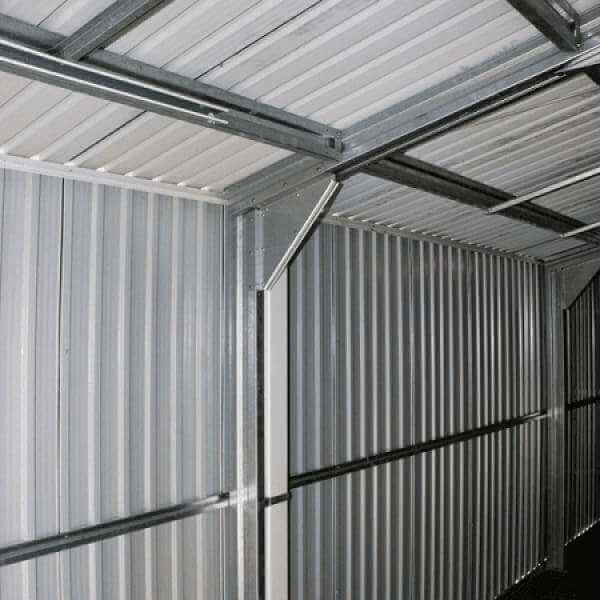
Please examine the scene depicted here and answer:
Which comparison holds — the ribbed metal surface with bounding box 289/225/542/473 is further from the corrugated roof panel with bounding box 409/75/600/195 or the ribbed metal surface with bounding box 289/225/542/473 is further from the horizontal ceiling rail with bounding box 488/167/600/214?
the corrugated roof panel with bounding box 409/75/600/195

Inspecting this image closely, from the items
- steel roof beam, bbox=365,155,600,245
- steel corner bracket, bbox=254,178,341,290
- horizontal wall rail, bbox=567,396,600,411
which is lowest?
horizontal wall rail, bbox=567,396,600,411

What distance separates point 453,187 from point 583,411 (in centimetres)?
743

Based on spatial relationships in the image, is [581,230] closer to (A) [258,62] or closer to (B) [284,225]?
(B) [284,225]

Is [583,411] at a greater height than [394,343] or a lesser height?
lesser

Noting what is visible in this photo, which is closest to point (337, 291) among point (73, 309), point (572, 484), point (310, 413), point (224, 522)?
point (310, 413)

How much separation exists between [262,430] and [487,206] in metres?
3.28

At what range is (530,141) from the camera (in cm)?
584

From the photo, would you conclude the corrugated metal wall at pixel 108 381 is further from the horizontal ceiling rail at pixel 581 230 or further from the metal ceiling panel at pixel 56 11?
the horizontal ceiling rail at pixel 581 230

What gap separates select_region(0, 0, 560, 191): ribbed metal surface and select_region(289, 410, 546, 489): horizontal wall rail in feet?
9.97

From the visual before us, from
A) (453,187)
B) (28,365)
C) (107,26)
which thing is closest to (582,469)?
(453,187)

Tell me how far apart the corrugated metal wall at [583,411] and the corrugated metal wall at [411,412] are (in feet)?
5.20

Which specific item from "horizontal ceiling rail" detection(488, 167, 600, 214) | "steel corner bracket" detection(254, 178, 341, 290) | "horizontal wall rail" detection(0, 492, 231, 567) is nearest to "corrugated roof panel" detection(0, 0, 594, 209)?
"steel corner bracket" detection(254, 178, 341, 290)

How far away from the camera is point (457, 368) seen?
8.50 metres

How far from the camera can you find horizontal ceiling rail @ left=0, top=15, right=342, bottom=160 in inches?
129
